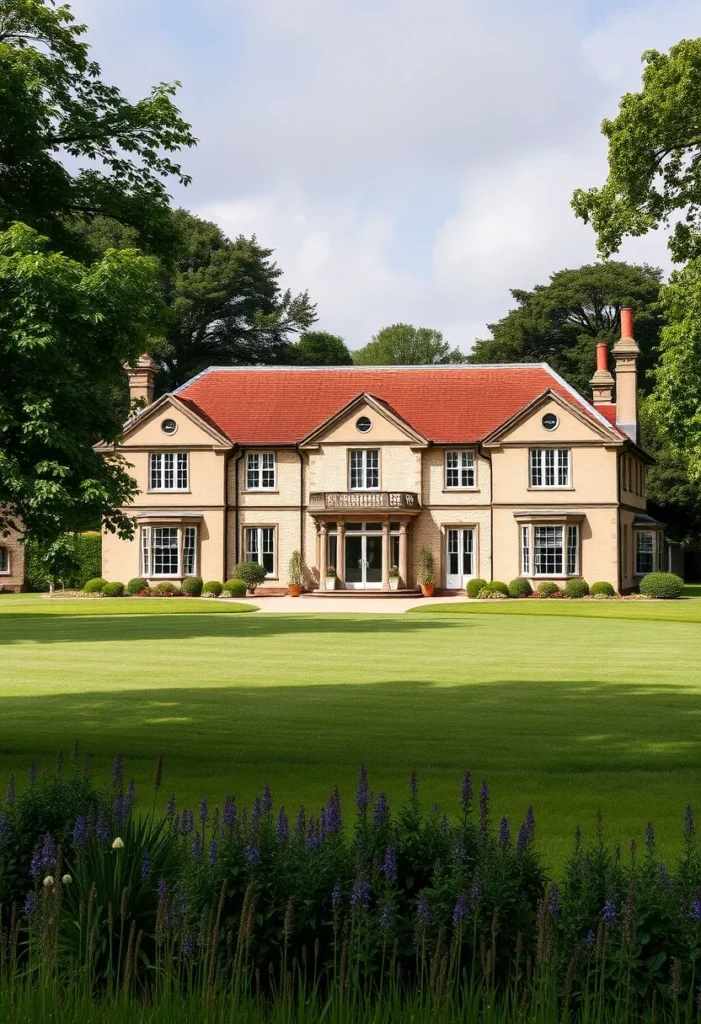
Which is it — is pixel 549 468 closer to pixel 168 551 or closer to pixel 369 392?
pixel 369 392

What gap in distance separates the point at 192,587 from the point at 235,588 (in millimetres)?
2016

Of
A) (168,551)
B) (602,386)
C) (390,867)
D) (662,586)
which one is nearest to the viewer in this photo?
(390,867)

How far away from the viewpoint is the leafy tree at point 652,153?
30578mm

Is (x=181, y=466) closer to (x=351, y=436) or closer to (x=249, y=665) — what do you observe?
(x=351, y=436)

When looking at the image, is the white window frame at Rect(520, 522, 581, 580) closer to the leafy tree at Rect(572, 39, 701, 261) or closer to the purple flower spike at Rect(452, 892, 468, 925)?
the leafy tree at Rect(572, 39, 701, 261)

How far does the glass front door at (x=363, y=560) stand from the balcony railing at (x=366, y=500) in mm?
1452

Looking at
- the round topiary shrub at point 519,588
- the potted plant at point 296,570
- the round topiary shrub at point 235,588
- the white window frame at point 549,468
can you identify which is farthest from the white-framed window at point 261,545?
the white window frame at point 549,468

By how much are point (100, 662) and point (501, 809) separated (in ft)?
A: 43.1

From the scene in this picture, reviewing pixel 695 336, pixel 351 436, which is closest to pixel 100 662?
Result: pixel 695 336

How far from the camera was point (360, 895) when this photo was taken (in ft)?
15.9

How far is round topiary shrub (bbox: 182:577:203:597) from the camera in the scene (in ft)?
168

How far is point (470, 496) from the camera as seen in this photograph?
52.9 m

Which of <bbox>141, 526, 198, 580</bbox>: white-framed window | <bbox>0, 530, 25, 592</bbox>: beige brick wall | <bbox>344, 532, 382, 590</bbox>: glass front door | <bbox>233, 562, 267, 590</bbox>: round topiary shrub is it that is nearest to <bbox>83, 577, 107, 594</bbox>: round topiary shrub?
<bbox>141, 526, 198, 580</bbox>: white-framed window

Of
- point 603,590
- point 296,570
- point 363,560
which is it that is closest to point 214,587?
point 296,570
